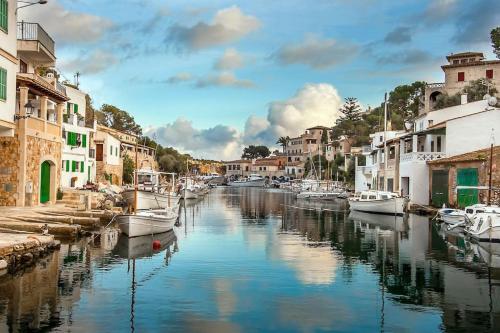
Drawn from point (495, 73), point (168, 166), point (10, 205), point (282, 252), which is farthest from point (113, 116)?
point (282, 252)

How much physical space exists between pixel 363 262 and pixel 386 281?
4.48 metres

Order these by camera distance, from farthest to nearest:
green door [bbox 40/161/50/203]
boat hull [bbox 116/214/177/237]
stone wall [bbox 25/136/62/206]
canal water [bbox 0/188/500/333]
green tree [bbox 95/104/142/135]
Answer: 1. green tree [bbox 95/104/142/135]
2. green door [bbox 40/161/50/203]
3. stone wall [bbox 25/136/62/206]
4. boat hull [bbox 116/214/177/237]
5. canal water [bbox 0/188/500/333]

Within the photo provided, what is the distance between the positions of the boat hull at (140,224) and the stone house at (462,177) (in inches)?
967

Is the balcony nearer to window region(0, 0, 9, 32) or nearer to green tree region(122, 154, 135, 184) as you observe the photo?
window region(0, 0, 9, 32)

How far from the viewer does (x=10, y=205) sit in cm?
3450

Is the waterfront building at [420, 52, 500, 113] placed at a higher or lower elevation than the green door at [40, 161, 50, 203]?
higher

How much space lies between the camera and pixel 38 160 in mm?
36562

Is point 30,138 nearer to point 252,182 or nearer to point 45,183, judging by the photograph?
point 45,183

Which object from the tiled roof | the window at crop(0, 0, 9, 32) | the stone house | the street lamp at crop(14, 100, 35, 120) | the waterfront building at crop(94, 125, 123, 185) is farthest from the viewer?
the waterfront building at crop(94, 125, 123, 185)

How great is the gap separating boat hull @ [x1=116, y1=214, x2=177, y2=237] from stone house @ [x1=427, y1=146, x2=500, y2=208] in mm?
24565

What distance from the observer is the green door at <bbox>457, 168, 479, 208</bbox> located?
44.6 m

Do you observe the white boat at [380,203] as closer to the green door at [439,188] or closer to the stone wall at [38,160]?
the green door at [439,188]

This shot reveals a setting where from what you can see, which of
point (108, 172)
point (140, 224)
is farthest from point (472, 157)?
point (108, 172)

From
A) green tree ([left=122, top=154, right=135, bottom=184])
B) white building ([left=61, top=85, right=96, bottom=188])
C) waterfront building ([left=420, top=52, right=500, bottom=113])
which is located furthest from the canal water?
waterfront building ([left=420, top=52, right=500, bottom=113])
